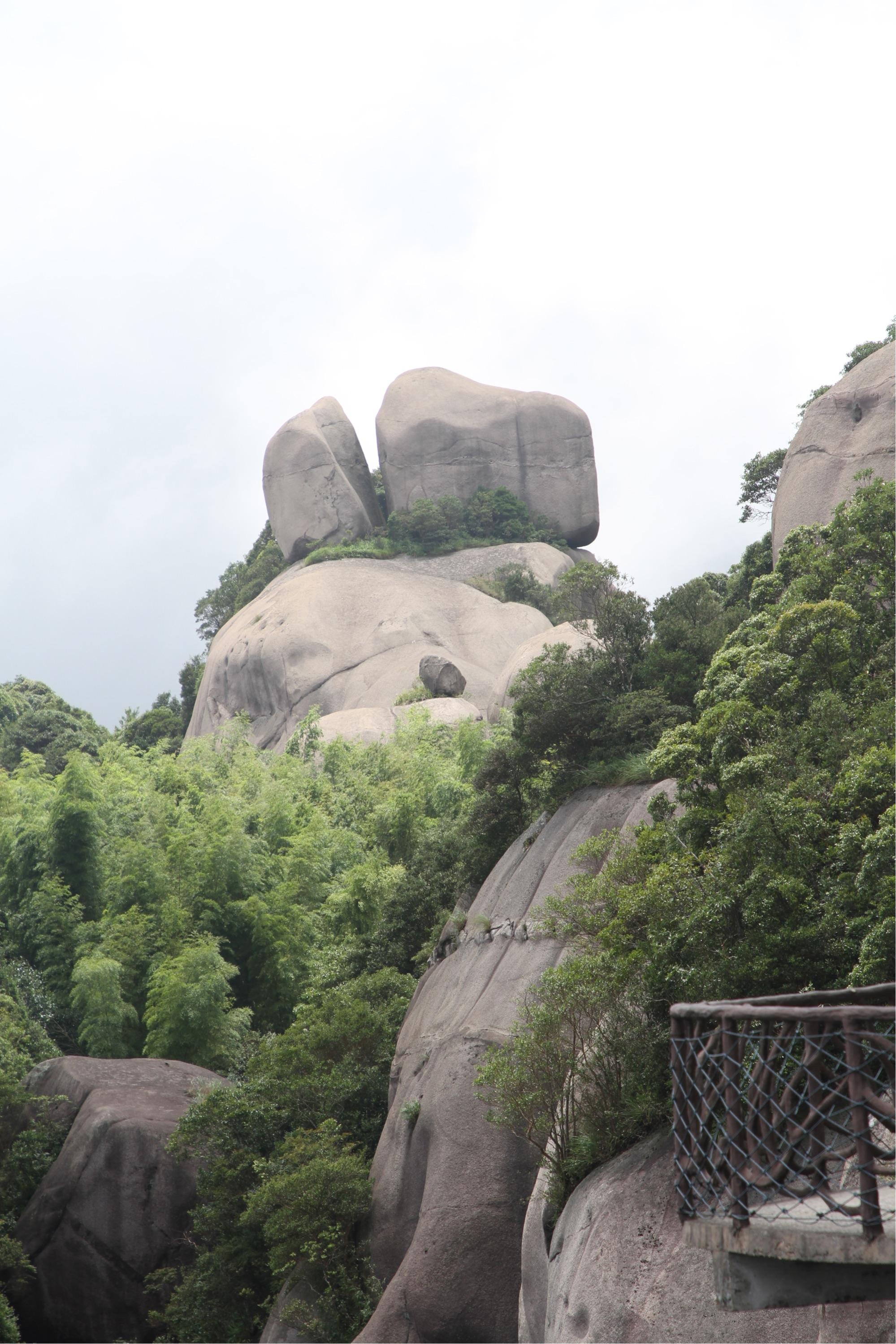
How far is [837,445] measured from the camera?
2073 cm

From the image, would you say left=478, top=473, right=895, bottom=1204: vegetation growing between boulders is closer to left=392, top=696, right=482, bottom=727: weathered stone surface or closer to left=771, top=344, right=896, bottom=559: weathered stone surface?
left=771, top=344, right=896, bottom=559: weathered stone surface

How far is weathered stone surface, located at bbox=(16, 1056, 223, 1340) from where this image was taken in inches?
681

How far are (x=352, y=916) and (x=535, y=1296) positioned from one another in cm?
1216

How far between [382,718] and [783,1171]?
30839 mm

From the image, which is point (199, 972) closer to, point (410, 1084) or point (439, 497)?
point (410, 1084)

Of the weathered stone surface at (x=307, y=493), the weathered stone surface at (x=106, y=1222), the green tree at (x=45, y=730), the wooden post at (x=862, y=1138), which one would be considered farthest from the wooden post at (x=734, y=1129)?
the weathered stone surface at (x=307, y=493)

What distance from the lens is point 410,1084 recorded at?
15.4 metres

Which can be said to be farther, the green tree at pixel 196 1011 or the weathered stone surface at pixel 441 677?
the weathered stone surface at pixel 441 677

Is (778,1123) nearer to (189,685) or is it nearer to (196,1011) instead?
(196,1011)

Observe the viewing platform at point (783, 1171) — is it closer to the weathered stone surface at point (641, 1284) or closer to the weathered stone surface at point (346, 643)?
the weathered stone surface at point (641, 1284)

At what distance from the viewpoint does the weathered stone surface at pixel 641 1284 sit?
7867mm

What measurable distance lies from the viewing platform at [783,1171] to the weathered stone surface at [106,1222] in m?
13.0

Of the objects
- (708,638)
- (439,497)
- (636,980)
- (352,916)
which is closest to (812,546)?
(708,638)

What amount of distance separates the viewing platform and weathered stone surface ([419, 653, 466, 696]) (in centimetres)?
3122
